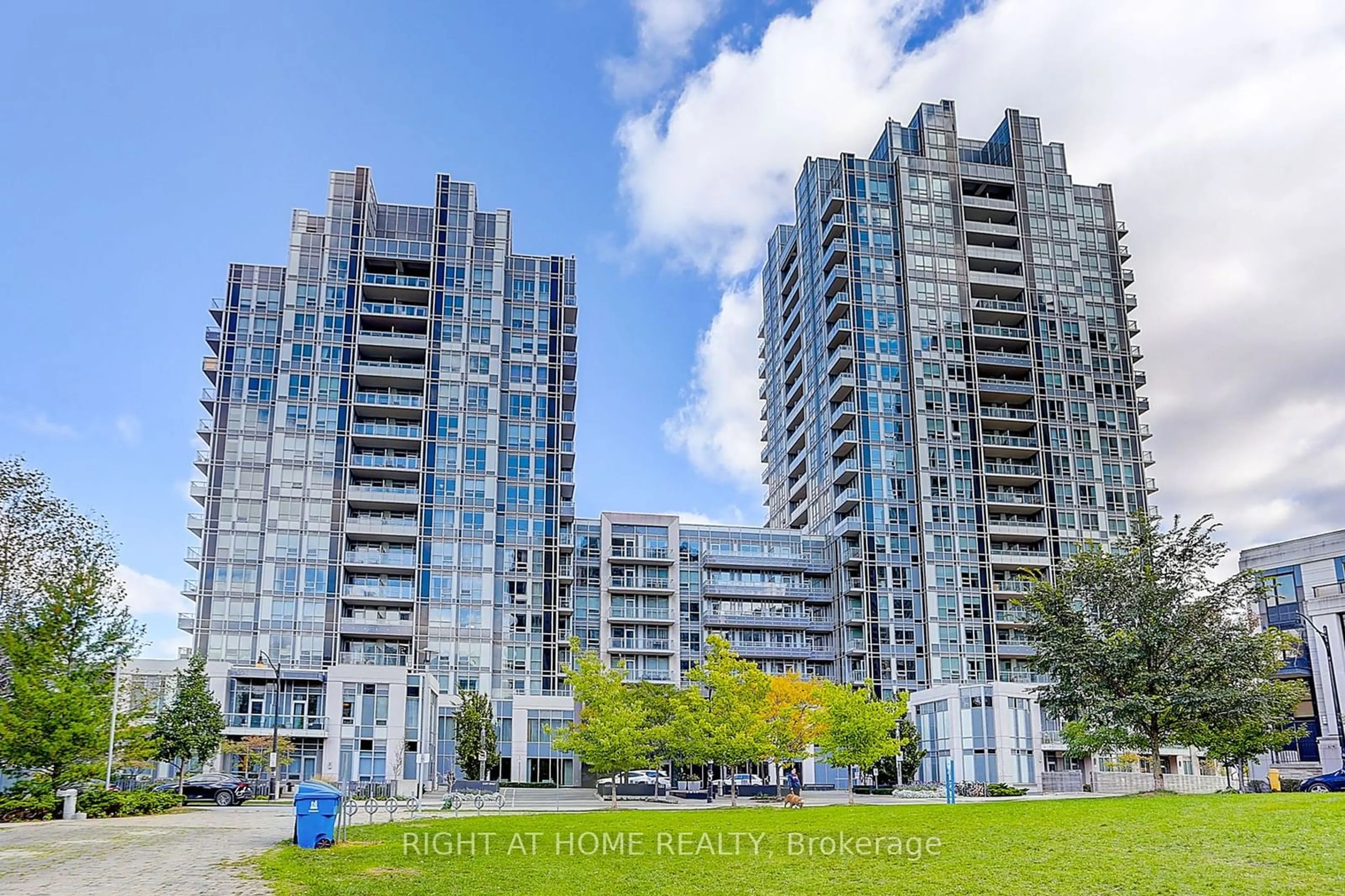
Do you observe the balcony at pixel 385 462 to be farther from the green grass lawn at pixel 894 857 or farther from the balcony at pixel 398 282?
the green grass lawn at pixel 894 857

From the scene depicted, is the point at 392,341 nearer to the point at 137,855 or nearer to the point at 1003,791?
the point at 1003,791

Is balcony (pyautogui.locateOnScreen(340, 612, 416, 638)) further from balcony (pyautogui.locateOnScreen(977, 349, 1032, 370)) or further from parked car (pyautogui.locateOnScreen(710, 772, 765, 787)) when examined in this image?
balcony (pyautogui.locateOnScreen(977, 349, 1032, 370))

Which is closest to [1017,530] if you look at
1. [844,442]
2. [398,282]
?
[844,442]

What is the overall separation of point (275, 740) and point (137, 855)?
128ft

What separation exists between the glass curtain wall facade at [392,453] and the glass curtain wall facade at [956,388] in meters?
24.8

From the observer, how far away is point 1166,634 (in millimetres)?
40000

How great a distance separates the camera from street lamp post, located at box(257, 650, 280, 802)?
57.9 m

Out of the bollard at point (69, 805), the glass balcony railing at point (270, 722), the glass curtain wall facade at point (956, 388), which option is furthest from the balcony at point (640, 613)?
the bollard at point (69, 805)

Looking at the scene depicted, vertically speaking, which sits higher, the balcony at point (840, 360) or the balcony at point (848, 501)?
the balcony at point (840, 360)

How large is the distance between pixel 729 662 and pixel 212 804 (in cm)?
2309

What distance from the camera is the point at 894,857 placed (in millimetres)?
18344

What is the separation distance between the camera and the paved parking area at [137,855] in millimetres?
16172

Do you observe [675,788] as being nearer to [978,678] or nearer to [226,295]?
[978,678]

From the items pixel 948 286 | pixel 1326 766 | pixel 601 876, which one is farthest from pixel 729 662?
pixel 948 286
